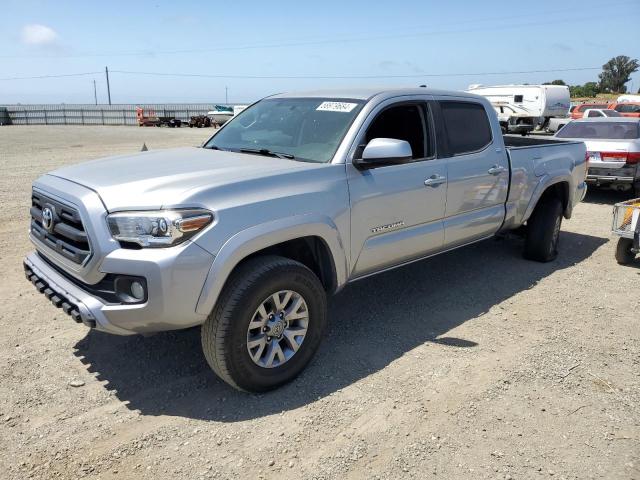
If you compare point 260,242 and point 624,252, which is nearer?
point 260,242

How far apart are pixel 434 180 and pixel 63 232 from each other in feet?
9.15

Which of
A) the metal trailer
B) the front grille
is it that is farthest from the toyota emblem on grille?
the metal trailer

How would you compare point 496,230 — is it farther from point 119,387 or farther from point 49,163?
point 49,163

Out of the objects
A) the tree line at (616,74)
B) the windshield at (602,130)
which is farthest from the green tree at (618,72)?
the windshield at (602,130)

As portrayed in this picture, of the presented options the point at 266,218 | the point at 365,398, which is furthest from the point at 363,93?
the point at 365,398

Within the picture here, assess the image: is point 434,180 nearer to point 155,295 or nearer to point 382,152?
point 382,152

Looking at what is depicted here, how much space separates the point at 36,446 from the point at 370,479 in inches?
A: 71.3

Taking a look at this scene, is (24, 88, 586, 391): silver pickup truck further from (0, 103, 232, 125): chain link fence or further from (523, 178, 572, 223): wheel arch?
(0, 103, 232, 125): chain link fence

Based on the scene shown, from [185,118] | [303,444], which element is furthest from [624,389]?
[185,118]

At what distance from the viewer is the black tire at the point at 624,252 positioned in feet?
20.4

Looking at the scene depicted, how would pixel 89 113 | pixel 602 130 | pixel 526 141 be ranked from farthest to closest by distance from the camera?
pixel 89 113 < pixel 602 130 < pixel 526 141

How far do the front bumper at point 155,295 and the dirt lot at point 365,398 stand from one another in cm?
64

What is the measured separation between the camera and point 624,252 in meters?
6.27

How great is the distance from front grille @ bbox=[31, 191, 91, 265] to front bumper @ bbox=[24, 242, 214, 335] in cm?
25
